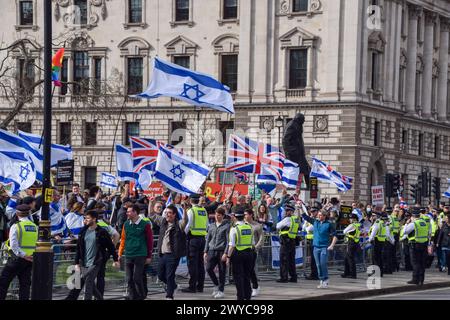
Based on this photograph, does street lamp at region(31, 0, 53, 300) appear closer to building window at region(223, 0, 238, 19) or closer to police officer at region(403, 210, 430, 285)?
police officer at region(403, 210, 430, 285)

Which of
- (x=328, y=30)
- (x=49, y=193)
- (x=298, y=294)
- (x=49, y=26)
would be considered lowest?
(x=298, y=294)

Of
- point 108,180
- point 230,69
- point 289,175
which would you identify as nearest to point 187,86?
point 289,175

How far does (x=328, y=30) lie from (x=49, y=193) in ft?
167

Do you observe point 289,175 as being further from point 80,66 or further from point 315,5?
point 80,66

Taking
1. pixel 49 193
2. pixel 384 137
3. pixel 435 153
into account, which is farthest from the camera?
pixel 435 153

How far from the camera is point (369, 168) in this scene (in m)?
71.6

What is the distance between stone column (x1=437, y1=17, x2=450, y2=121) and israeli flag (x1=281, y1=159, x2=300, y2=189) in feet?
164

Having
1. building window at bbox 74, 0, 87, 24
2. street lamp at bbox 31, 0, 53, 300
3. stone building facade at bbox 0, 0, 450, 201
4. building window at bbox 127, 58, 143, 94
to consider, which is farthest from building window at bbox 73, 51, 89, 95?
street lamp at bbox 31, 0, 53, 300

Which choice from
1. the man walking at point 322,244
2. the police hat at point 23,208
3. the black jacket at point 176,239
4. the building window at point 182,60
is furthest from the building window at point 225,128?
the police hat at point 23,208

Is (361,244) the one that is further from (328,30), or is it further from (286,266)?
(328,30)

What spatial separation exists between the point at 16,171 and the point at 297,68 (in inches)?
1848

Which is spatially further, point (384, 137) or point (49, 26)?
point (384, 137)
